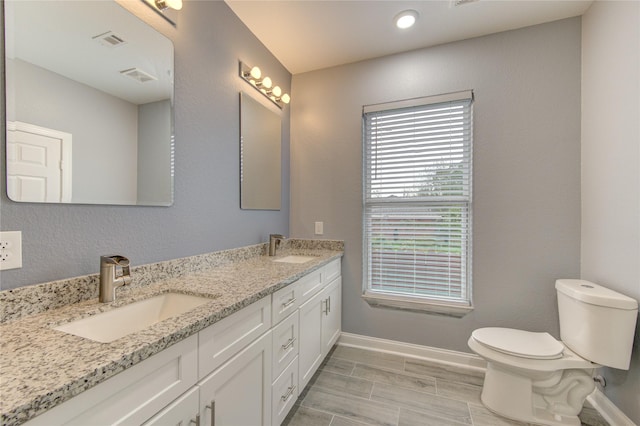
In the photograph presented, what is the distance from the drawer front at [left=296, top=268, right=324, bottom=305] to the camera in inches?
63.0

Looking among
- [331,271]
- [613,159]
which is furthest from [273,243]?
[613,159]

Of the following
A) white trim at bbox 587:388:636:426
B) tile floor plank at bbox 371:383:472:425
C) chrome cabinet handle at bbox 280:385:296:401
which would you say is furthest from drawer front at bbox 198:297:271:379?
white trim at bbox 587:388:636:426

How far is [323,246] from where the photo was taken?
247 centimetres

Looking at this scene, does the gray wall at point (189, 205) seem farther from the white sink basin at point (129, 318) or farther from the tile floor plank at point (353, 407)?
the tile floor plank at point (353, 407)

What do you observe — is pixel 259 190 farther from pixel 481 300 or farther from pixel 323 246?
pixel 481 300

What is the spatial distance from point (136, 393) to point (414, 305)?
199 centimetres

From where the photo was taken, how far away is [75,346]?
67 centimetres

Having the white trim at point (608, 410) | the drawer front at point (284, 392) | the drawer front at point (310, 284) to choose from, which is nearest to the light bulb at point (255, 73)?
the drawer front at point (310, 284)

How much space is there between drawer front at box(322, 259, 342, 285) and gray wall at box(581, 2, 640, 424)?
67.4 inches

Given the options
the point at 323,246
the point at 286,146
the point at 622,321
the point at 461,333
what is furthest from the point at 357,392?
the point at 286,146

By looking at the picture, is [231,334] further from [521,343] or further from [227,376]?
[521,343]

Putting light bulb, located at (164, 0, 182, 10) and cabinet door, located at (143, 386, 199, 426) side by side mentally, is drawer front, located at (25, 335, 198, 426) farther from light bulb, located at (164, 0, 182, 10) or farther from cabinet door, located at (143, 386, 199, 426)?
light bulb, located at (164, 0, 182, 10)

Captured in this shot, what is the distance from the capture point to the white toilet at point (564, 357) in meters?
1.40

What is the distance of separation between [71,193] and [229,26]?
1.47m
